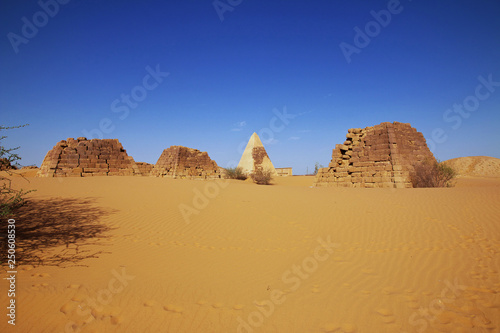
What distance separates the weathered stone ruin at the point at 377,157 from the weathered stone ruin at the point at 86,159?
1236 centimetres

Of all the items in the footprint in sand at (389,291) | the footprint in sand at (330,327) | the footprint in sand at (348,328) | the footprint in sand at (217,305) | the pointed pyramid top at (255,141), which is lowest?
the footprint in sand at (348,328)

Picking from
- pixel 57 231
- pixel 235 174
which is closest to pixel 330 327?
pixel 57 231

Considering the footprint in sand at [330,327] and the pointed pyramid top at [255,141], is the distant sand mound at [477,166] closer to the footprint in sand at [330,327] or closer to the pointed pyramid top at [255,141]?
the pointed pyramid top at [255,141]

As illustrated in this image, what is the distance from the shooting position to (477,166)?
30.0 metres

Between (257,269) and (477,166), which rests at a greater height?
(477,166)

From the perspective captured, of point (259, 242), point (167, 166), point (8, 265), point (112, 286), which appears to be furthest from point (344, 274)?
point (167, 166)

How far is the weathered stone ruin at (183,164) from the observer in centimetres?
2039

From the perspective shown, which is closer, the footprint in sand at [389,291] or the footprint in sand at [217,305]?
the footprint in sand at [217,305]

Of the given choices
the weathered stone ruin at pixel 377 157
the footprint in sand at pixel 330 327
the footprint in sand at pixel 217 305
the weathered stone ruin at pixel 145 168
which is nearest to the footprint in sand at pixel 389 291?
the footprint in sand at pixel 330 327

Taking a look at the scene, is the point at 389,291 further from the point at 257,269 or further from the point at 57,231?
the point at 57,231

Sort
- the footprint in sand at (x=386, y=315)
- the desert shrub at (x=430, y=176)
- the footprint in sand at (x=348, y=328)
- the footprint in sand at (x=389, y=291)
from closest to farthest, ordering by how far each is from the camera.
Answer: the footprint in sand at (x=348, y=328)
the footprint in sand at (x=386, y=315)
the footprint in sand at (x=389, y=291)
the desert shrub at (x=430, y=176)

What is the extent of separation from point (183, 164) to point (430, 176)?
54.4 feet

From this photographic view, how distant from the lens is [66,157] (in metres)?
14.7

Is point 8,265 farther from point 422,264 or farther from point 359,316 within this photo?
point 422,264
